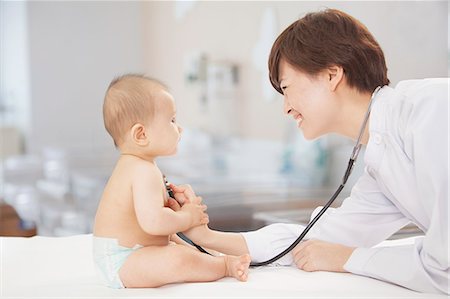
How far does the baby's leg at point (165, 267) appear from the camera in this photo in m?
1.08

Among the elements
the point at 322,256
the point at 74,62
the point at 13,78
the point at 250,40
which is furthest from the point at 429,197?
the point at 13,78

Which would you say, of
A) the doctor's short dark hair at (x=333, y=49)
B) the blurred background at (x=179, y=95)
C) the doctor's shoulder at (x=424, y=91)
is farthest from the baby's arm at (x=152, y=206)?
the blurred background at (x=179, y=95)

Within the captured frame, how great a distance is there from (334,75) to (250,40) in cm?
321

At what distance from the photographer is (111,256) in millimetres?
1109

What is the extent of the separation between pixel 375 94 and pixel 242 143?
338 cm

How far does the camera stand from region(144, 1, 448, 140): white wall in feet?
8.78

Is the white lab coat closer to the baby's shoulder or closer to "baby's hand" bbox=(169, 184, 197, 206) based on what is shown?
"baby's hand" bbox=(169, 184, 197, 206)

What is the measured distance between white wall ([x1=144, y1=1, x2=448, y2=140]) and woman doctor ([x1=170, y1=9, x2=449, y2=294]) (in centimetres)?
113

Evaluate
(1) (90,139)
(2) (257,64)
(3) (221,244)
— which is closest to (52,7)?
(1) (90,139)

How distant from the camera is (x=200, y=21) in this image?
4.79 metres

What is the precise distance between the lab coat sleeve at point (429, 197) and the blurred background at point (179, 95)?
1.36m

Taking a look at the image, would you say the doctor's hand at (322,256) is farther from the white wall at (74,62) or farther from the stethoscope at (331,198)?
the white wall at (74,62)

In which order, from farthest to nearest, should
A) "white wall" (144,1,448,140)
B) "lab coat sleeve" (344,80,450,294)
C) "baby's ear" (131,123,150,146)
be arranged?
"white wall" (144,1,448,140) → "baby's ear" (131,123,150,146) → "lab coat sleeve" (344,80,450,294)

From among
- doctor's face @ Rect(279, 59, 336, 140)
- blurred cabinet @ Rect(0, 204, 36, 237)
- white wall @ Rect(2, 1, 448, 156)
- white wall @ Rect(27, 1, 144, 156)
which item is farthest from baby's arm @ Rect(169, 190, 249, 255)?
white wall @ Rect(27, 1, 144, 156)
